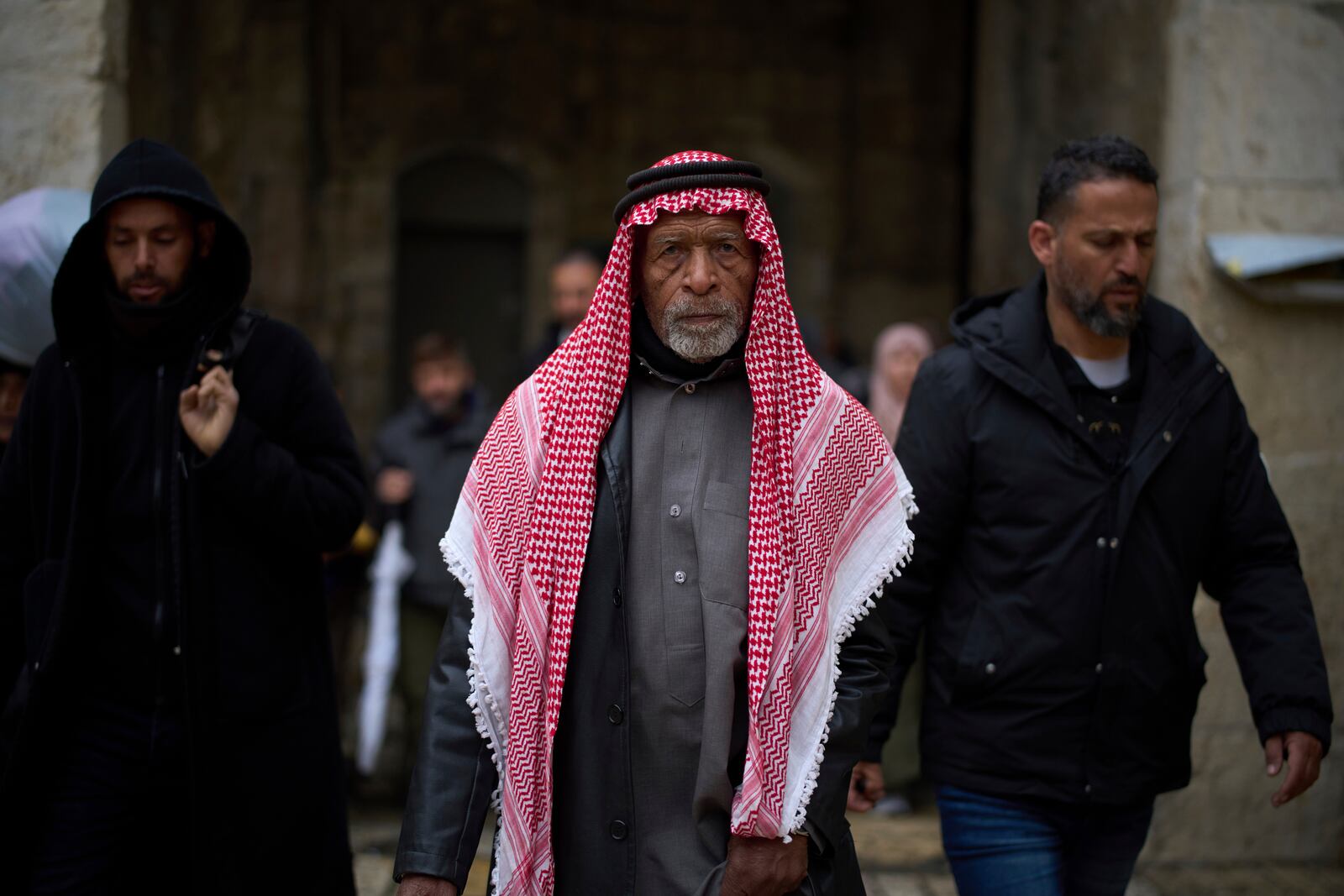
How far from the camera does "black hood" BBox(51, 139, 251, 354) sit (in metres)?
3.29

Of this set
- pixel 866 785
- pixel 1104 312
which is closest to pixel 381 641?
pixel 866 785

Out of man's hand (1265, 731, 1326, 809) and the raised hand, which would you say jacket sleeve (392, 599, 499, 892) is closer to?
the raised hand

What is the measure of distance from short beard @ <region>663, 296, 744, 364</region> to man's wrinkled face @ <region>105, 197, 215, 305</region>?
4.48 ft

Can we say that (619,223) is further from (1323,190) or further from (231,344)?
(1323,190)

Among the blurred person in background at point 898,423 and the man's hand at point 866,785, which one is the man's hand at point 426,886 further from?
the blurred person in background at point 898,423

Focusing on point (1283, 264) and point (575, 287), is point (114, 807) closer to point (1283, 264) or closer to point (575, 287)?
point (575, 287)

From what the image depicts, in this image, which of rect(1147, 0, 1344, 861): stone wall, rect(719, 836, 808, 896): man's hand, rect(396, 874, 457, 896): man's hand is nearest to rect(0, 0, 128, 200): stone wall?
rect(396, 874, 457, 896): man's hand

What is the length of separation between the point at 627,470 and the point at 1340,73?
153 inches

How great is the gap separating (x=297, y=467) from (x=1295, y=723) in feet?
7.23

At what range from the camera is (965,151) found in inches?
384

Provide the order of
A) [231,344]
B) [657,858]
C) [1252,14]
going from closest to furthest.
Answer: [657,858]
[231,344]
[1252,14]

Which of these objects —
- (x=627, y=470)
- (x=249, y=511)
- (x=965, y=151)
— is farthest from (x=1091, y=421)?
(x=965, y=151)

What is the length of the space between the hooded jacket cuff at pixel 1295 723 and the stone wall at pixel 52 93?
3.88 metres

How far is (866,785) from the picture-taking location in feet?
10.1
